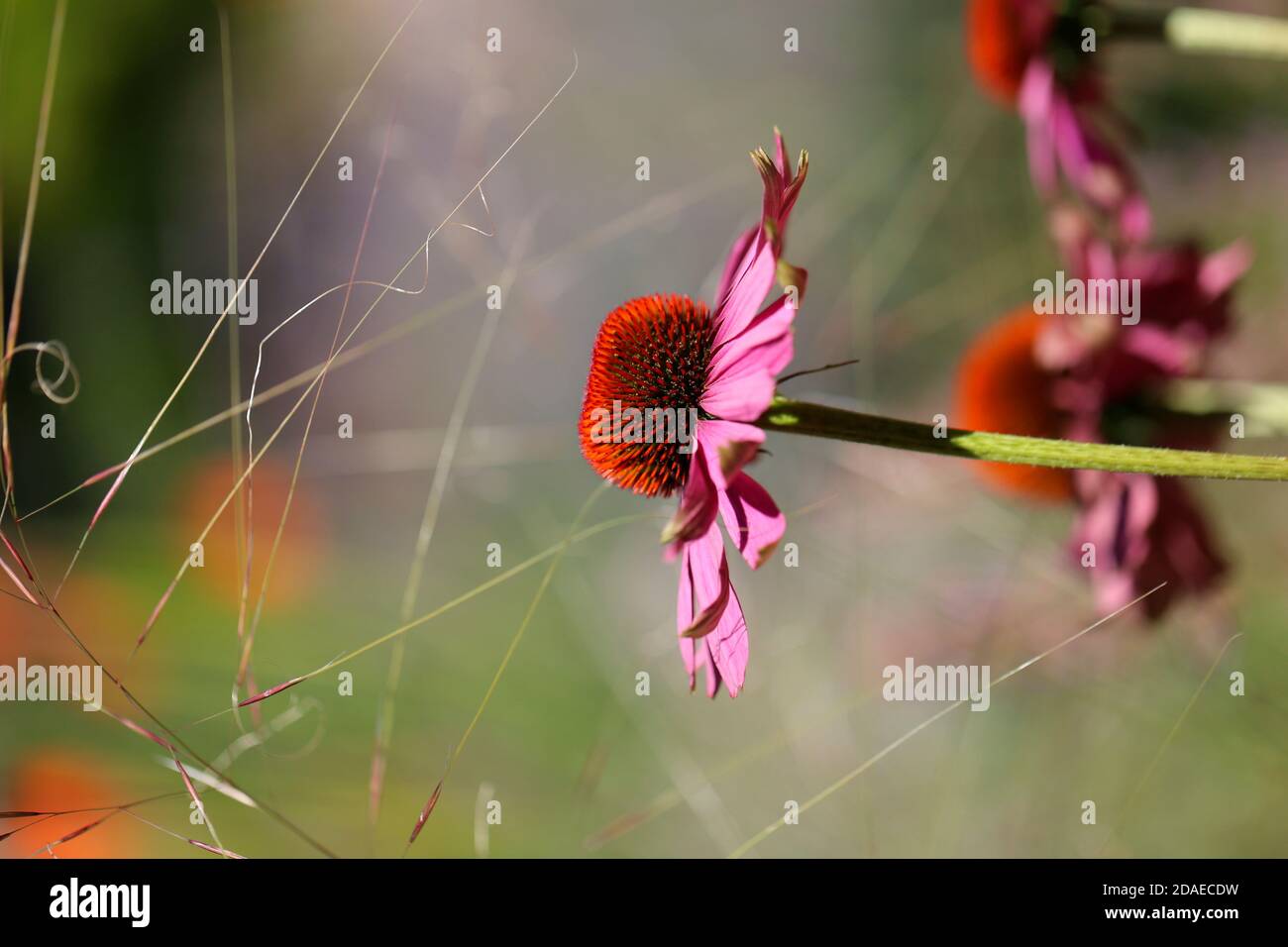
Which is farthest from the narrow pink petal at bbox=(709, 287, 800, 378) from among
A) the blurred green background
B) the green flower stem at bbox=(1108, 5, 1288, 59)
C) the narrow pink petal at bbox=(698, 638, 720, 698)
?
the blurred green background

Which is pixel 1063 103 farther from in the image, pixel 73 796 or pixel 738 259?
pixel 73 796

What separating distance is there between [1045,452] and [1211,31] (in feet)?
0.81

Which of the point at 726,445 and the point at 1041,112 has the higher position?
the point at 1041,112

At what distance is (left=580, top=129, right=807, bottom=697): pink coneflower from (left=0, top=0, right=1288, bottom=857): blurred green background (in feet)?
1.83

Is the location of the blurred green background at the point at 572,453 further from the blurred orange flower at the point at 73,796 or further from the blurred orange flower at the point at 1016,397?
the blurred orange flower at the point at 1016,397

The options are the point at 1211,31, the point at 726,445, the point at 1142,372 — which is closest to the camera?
the point at 726,445

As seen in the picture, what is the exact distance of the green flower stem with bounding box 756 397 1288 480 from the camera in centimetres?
30

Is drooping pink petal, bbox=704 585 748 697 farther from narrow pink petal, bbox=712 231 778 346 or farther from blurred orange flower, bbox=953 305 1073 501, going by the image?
blurred orange flower, bbox=953 305 1073 501

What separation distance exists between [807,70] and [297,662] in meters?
1.06

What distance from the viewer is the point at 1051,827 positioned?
0.95 metres

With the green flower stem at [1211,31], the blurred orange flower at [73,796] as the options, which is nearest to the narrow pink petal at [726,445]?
the green flower stem at [1211,31]

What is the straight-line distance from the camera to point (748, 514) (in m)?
0.36

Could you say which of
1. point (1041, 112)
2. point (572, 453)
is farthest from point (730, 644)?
point (572, 453)

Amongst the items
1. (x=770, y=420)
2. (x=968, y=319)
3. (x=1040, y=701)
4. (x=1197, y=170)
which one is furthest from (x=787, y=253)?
(x=770, y=420)
